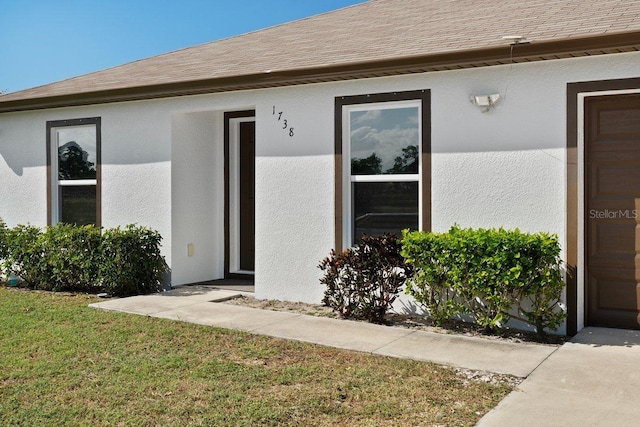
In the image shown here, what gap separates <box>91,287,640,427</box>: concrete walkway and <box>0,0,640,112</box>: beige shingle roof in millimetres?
2957

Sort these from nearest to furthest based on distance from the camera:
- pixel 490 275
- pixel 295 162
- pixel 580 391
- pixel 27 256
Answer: pixel 580 391 < pixel 490 275 < pixel 295 162 < pixel 27 256

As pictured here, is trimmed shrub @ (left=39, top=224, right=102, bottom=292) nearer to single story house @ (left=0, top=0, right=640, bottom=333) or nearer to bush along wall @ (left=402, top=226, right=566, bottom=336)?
single story house @ (left=0, top=0, right=640, bottom=333)

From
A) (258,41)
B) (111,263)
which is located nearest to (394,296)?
(111,263)

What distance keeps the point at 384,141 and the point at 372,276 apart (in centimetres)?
175

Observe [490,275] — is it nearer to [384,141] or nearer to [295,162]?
A: [384,141]

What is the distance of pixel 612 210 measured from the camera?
6547 millimetres

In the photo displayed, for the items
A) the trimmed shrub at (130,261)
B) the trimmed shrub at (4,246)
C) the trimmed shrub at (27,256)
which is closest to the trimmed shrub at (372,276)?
the trimmed shrub at (130,261)

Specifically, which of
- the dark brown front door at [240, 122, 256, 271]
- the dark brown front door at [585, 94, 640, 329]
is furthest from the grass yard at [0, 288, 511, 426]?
the dark brown front door at [240, 122, 256, 271]

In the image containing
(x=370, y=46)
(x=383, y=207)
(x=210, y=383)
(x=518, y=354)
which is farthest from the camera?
(x=370, y=46)

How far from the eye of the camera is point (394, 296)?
7.18m

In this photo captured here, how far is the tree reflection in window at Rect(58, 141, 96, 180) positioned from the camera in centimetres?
1052

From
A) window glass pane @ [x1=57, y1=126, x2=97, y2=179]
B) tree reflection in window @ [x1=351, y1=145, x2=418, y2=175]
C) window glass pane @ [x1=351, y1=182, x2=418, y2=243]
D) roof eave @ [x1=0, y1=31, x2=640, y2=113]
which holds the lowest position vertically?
window glass pane @ [x1=351, y1=182, x2=418, y2=243]

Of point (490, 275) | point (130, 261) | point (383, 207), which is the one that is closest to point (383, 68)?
point (383, 207)

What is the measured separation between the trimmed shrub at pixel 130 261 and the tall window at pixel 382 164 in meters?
3.13
